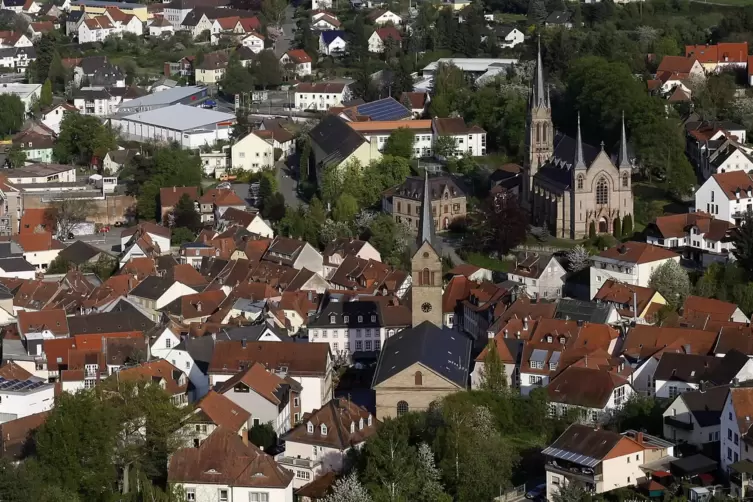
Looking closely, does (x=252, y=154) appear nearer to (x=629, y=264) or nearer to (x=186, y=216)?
(x=186, y=216)

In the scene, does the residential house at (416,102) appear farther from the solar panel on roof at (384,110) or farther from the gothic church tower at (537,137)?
the gothic church tower at (537,137)

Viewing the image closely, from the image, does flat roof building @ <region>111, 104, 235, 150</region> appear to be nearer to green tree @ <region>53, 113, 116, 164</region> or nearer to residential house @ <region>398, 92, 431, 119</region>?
green tree @ <region>53, 113, 116, 164</region>

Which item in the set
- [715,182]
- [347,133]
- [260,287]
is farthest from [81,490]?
[347,133]


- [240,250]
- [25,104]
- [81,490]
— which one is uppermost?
[25,104]

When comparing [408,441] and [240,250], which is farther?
[240,250]

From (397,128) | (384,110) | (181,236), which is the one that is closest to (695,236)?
(397,128)

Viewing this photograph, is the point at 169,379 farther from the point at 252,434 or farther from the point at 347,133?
the point at 347,133
